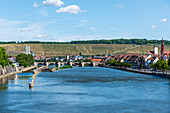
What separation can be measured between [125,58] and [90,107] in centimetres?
14826

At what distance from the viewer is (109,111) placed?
3791cm

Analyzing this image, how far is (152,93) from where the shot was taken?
52.2 meters

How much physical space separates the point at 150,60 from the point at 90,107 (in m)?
95.7

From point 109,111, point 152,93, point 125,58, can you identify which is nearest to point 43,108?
point 109,111

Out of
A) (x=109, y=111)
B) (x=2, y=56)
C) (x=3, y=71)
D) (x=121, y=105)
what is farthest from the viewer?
(x=2, y=56)

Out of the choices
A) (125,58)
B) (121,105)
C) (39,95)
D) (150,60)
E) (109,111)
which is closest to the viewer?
(109,111)

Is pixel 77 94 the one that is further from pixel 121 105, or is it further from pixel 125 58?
pixel 125 58

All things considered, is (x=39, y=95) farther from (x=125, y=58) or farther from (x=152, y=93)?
(x=125, y=58)

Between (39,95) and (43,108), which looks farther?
(39,95)

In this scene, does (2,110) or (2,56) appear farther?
(2,56)

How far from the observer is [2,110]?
3809 cm

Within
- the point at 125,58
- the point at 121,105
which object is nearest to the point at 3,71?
the point at 121,105

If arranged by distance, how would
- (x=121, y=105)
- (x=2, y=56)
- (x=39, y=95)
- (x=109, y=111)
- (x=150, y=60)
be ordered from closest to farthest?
(x=109, y=111), (x=121, y=105), (x=39, y=95), (x=2, y=56), (x=150, y=60)

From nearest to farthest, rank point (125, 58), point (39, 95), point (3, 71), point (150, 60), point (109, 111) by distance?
point (109, 111) < point (39, 95) < point (3, 71) < point (150, 60) < point (125, 58)
